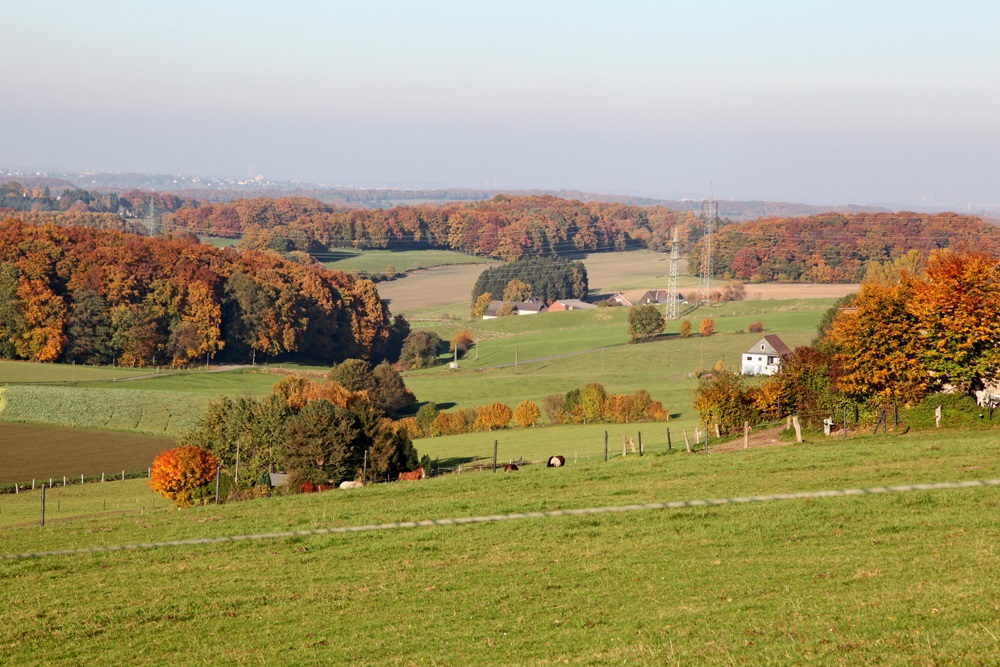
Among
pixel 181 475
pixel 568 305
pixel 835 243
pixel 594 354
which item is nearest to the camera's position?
pixel 181 475

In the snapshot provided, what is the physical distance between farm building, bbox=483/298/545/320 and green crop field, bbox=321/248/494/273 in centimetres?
3200

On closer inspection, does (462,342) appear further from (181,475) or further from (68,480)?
(181,475)

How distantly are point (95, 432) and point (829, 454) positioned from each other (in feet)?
157

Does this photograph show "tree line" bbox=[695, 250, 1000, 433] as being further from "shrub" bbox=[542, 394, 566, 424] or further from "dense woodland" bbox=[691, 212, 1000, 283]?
"dense woodland" bbox=[691, 212, 1000, 283]

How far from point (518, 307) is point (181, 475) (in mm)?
102604

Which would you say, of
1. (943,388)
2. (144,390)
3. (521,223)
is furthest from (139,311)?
(521,223)

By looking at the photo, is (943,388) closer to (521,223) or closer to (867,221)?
(867,221)

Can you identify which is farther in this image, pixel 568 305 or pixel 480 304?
pixel 568 305

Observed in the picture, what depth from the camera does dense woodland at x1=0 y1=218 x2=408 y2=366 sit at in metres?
95.6

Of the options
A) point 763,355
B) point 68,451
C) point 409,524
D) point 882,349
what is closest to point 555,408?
point 763,355

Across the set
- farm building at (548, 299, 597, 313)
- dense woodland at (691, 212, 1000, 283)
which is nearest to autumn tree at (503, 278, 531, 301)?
farm building at (548, 299, 597, 313)

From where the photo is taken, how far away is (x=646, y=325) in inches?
4060

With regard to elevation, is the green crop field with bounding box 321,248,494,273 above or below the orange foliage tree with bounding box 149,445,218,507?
above

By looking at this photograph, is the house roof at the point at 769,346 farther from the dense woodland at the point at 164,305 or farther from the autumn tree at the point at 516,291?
the autumn tree at the point at 516,291
